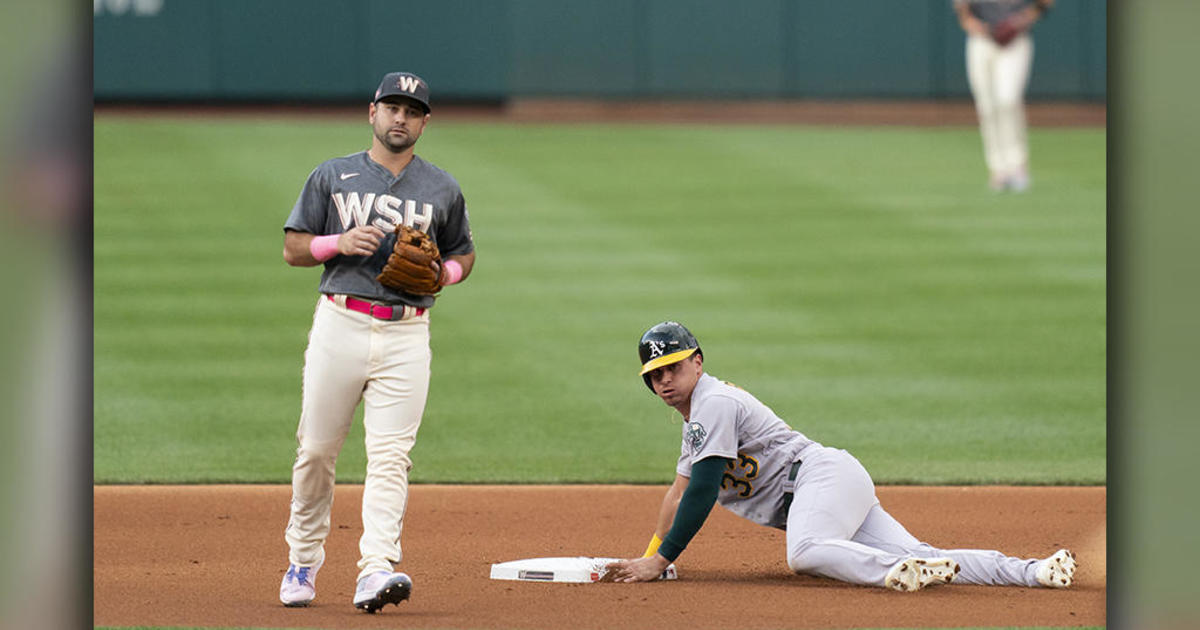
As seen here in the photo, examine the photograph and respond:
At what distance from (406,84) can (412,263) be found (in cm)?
59

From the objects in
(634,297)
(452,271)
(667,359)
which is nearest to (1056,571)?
(667,359)

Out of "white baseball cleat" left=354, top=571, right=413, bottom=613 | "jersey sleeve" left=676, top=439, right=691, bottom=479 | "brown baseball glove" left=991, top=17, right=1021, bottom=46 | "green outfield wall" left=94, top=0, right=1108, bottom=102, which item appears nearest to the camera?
"white baseball cleat" left=354, top=571, right=413, bottom=613

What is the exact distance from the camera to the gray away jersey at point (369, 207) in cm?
540

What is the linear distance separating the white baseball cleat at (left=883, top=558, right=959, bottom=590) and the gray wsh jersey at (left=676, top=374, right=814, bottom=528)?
553mm

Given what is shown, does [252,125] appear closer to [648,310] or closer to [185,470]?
[648,310]

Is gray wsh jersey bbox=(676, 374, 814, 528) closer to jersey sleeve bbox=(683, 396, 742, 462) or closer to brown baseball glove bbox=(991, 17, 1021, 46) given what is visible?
jersey sleeve bbox=(683, 396, 742, 462)

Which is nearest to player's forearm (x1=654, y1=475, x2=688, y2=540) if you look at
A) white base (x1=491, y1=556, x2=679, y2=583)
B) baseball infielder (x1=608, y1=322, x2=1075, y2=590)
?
baseball infielder (x1=608, y1=322, x2=1075, y2=590)

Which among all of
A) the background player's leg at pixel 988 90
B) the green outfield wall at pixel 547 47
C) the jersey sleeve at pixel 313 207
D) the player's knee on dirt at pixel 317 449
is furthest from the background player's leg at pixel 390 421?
the green outfield wall at pixel 547 47

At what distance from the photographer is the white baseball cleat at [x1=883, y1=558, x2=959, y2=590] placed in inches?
223

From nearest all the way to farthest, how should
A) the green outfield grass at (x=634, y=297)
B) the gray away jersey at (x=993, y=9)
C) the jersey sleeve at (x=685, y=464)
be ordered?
the jersey sleeve at (x=685, y=464), the green outfield grass at (x=634, y=297), the gray away jersey at (x=993, y=9)

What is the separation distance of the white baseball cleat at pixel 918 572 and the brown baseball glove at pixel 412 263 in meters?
1.87

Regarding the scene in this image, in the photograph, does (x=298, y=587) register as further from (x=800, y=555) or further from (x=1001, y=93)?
(x=1001, y=93)

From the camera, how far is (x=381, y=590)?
516 centimetres

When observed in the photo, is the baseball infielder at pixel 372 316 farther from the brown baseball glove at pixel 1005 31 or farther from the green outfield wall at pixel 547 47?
the green outfield wall at pixel 547 47
